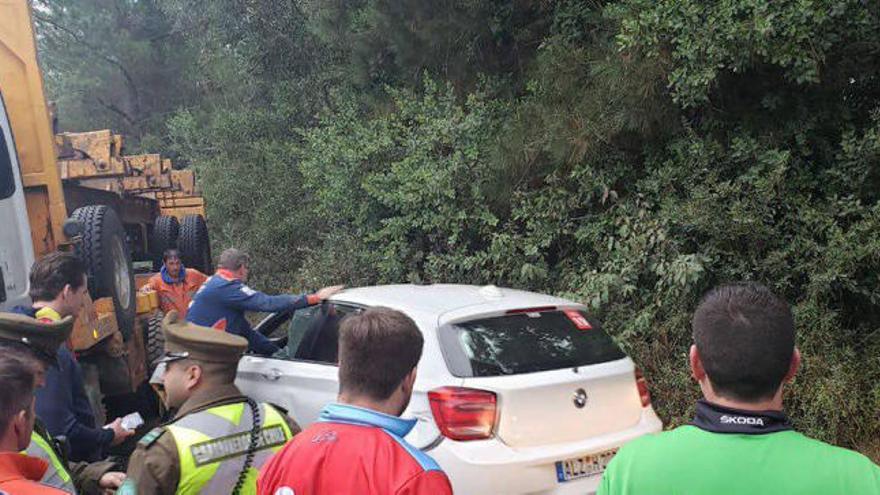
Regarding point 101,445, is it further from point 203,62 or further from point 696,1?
point 203,62

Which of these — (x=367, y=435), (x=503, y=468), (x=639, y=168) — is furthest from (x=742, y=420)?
(x=639, y=168)

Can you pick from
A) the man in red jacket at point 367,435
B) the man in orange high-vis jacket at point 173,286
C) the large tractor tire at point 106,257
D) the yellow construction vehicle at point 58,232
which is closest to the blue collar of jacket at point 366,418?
the man in red jacket at point 367,435

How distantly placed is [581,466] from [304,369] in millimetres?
1791

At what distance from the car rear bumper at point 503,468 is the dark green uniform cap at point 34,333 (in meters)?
1.72

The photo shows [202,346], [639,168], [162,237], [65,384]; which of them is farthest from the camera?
[162,237]

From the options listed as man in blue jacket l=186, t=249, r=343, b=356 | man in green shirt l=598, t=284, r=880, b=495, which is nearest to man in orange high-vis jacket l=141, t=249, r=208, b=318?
man in blue jacket l=186, t=249, r=343, b=356

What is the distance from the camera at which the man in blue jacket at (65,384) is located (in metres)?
3.12

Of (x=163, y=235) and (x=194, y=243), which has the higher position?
(x=163, y=235)

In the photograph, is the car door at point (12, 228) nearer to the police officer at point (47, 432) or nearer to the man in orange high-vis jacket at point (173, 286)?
the police officer at point (47, 432)

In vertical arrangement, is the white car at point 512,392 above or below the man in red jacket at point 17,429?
below

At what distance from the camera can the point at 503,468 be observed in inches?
131

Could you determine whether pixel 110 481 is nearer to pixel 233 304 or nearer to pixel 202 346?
pixel 202 346

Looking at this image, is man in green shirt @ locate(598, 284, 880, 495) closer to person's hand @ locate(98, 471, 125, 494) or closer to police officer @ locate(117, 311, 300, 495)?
police officer @ locate(117, 311, 300, 495)

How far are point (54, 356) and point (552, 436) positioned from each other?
2254mm
